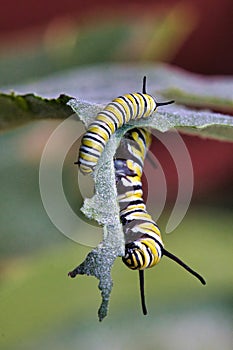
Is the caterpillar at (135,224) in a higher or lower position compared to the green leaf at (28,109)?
lower

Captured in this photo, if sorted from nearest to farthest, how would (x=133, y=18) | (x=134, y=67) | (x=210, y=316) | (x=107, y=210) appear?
(x=107, y=210)
(x=210, y=316)
(x=134, y=67)
(x=133, y=18)

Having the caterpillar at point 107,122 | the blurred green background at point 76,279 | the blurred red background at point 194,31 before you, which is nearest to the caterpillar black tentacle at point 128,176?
the caterpillar at point 107,122

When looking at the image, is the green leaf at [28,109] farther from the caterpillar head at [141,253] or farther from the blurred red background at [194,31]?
the blurred red background at [194,31]

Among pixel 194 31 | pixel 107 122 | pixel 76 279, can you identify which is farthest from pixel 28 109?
pixel 194 31

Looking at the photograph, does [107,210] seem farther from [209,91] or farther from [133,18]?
[133,18]

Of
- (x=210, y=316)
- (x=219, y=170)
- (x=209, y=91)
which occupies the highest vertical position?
(x=209, y=91)

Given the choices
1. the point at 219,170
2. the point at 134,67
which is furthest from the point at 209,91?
the point at 219,170
